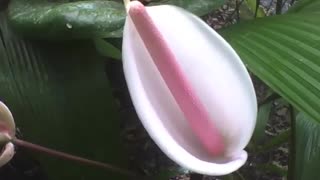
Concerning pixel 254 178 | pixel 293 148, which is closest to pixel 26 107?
pixel 293 148

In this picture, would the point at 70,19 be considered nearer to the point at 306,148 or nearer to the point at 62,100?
the point at 62,100

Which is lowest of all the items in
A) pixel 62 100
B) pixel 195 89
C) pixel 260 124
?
pixel 260 124

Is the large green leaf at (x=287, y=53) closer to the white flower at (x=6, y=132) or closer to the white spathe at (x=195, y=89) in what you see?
the white spathe at (x=195, y=89)

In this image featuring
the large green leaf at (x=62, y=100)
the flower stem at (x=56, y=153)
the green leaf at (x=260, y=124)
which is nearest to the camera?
the flower stem at (x=56, y=153)

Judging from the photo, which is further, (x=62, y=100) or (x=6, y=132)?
(x=62, y=100)

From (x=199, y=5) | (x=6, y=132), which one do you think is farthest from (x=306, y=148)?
(x=6, y=132)

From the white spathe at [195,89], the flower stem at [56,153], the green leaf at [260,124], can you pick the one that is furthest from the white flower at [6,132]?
the green leaf at [260,124]

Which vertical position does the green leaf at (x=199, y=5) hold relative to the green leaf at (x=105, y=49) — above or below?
above

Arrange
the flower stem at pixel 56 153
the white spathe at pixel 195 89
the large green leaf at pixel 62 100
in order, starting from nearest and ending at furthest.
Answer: the white spathe at pixel 195 89 → the flower stem at pixel 56 153 → the large green leaf at pixel 62 100
